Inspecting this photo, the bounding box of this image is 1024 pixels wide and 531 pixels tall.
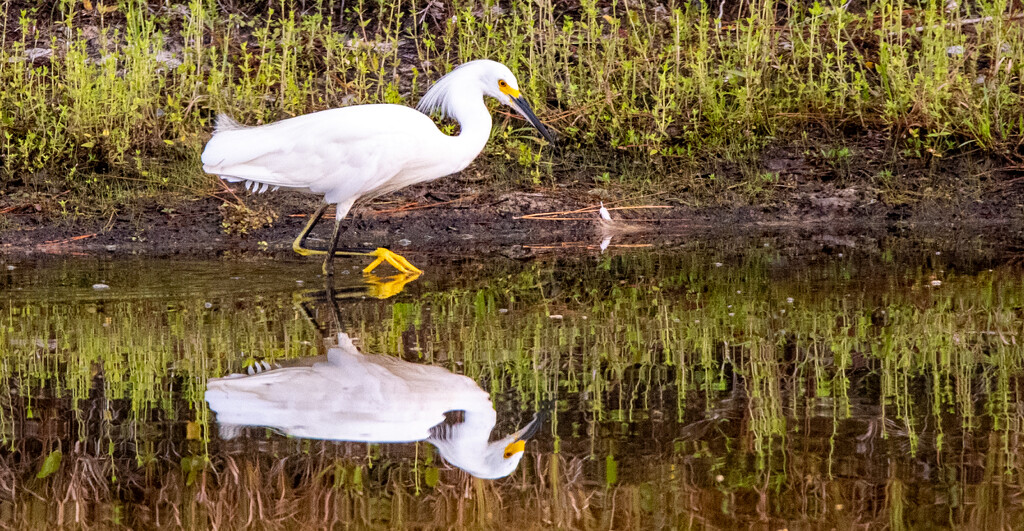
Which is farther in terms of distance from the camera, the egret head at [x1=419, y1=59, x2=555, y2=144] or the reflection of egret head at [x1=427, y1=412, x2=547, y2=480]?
the egret head at [x1=419, y1=59, x2=555, y2=144]

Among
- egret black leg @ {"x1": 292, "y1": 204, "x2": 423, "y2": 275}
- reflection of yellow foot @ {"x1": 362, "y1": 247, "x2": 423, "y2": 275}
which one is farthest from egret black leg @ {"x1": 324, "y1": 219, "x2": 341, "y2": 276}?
reflection of yellow foot @ {"x1": 362, "y1": 247, "x2": 423, "y2": 275}

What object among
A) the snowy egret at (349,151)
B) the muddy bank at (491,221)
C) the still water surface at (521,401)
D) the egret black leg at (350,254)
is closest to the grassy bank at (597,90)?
the muddy bank at (491,221)

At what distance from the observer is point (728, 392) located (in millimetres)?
3553

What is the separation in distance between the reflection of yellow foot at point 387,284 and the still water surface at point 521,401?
0.03 metres

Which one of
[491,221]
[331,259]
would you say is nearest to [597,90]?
[491,221]

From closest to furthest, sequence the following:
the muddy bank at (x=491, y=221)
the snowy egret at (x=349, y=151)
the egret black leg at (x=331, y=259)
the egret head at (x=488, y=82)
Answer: the snowy egret at (x=349, y=151)
the egret black leg at (x=331, y=259)
the egret head at (x=488, y=82)
the muddy bank at (x=491, y=221)

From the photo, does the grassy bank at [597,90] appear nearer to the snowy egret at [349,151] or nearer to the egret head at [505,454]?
the snowy egret at [349,151]

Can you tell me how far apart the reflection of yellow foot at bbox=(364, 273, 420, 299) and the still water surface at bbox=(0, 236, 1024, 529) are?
0.03 metres

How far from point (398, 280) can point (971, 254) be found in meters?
2.95

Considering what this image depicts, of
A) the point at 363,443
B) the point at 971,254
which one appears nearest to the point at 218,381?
the point at 363,443

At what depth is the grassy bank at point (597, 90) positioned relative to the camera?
7430 millimetres

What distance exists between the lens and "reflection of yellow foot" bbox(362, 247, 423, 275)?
5.93 meters

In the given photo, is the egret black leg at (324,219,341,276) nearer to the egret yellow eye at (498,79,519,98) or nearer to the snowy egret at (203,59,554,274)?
the snowy egret at (203,59,554,274)

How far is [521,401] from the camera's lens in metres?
3.49
